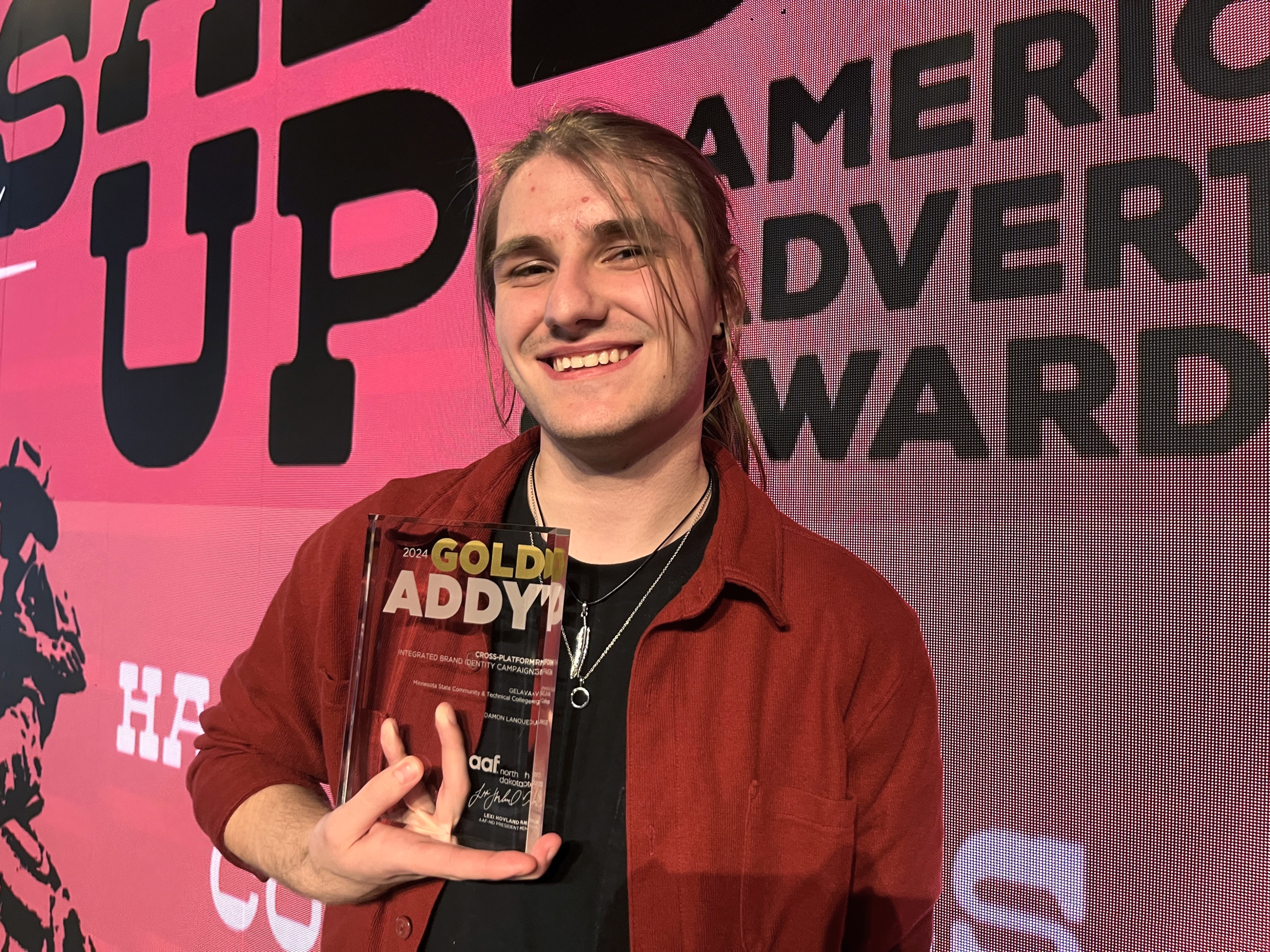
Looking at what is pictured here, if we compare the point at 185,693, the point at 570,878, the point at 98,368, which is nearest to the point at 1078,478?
the point at 570,878

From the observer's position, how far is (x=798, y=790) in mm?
1031

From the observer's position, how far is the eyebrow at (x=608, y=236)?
3.69ft

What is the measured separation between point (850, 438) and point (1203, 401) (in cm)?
48

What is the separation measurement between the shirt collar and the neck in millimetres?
64

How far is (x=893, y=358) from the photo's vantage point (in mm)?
1489

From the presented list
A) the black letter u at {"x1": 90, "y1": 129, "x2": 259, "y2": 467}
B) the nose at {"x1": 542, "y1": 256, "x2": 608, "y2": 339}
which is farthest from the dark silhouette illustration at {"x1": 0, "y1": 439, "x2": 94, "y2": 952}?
the nose at {"x1": 542, "y1": 256, "x2": 608, "y2": 339}

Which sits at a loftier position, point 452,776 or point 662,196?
point 662,196

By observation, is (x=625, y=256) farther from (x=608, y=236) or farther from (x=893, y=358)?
(x=893, y=358)

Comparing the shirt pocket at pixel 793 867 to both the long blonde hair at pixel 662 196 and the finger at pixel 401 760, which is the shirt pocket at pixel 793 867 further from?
the long blonde hair at pixel 662 196

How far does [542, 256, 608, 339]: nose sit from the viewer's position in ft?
3.58

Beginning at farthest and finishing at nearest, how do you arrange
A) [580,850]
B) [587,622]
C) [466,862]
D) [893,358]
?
1. [893,358]
2. [587,622]
3. [580,850]
4. [466,862]

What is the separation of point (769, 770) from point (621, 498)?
35cm

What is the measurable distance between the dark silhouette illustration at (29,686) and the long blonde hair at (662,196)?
238 centimetres

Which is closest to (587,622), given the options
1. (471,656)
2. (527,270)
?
(471,656)
